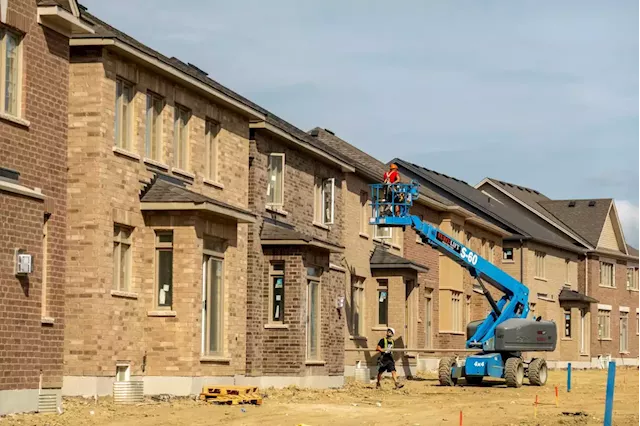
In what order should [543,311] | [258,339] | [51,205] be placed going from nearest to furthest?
1. [51,205]
2. [258,339]
3. [543,311]

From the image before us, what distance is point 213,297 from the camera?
95.9ft

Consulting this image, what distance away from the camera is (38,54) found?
71.7 feet

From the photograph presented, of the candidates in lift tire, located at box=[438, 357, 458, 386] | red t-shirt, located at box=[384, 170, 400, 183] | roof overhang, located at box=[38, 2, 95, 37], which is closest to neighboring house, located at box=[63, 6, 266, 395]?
roof overhang, located at box=[38, 2, 95, 37]

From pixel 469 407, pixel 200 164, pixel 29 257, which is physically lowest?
pixel 469 407

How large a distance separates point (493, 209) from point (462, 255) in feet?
93.5

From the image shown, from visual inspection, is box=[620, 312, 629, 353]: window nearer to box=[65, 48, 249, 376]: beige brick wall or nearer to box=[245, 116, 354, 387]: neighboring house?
box=[245, 116, 354, 387]: neighboring house

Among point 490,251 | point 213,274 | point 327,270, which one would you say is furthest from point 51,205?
point 490,251

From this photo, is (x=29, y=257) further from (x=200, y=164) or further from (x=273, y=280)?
(x=273, y=280)

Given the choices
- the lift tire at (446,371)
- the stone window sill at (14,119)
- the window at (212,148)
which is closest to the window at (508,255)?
the lift tire at (446,371)

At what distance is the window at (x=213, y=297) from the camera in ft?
93.4

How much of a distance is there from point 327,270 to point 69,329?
11.8 meters

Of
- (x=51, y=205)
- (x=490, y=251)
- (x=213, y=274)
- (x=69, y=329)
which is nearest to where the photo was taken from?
(x=51, y=205)

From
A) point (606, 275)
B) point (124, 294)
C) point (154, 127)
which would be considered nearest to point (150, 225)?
point (124, 294)

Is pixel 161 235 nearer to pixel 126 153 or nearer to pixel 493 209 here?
pixel 126 153
